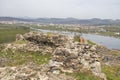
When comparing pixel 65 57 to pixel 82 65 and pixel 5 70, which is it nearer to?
pixel 82 65

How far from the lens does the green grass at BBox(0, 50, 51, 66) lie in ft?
112

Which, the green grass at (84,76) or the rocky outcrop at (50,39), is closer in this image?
the green grass at (84,76)

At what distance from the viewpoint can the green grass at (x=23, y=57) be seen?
34.0 metres

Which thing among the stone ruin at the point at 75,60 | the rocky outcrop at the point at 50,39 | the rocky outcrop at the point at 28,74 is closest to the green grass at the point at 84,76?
the stone ruin at the point at 75,60

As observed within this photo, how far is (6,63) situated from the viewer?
3331cm

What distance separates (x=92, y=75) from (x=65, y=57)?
299 cm

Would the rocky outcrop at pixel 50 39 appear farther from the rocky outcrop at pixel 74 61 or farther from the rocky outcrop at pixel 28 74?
the rocky outcrop at pixel 28 74

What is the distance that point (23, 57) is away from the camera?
36.2 metres

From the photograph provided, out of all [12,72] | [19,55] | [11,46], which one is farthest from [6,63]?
[12,72]

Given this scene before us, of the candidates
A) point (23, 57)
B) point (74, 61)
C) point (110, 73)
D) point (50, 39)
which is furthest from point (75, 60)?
point (50, 39)

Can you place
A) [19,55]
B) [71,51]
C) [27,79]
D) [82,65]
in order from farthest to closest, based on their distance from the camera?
[19,55] → [71,51] → [82,65] → [27,79]

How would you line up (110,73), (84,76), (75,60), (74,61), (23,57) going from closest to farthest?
(84,76) < (74,61) < (75,60) < (110,73) < (23,57)

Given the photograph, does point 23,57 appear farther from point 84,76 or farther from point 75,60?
point 84,76

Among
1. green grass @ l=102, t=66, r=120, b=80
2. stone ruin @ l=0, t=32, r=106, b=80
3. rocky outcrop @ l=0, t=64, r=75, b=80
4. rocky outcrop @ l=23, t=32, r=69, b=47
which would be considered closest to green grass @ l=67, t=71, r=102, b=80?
stone ruin @ l=0, t=32, r=106, b=80
